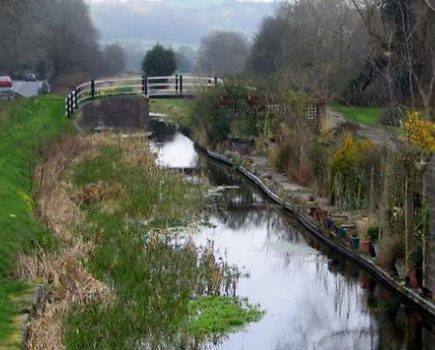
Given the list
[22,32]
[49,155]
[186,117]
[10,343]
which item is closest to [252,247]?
[49,155]

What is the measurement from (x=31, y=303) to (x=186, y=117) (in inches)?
1578

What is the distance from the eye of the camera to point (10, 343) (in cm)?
1242

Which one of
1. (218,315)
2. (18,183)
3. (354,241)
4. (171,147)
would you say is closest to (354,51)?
(171,147)

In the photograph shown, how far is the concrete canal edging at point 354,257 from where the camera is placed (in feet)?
55.7

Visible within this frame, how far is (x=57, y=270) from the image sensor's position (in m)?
15.9

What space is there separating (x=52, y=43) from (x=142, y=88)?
2157 centimetres

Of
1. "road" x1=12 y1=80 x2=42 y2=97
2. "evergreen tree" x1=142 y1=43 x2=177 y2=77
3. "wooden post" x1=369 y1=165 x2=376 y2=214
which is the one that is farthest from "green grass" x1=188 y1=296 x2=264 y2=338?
"evergreen tree" x1=142 y1=43 x2=177 y2=77

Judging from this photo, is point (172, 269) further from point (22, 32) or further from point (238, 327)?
point (22, 32)

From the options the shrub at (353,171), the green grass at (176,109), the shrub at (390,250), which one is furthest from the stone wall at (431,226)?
the green grass at (176,109)

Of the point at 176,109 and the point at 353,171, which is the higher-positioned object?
the point at 176,109

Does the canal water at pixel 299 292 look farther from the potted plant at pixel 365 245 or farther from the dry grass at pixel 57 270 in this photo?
the dry grass at pixel 57 270

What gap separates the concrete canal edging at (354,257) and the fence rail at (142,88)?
13083 mm

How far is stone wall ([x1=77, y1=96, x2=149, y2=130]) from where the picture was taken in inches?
1802

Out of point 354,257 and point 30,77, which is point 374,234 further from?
point 30,77
